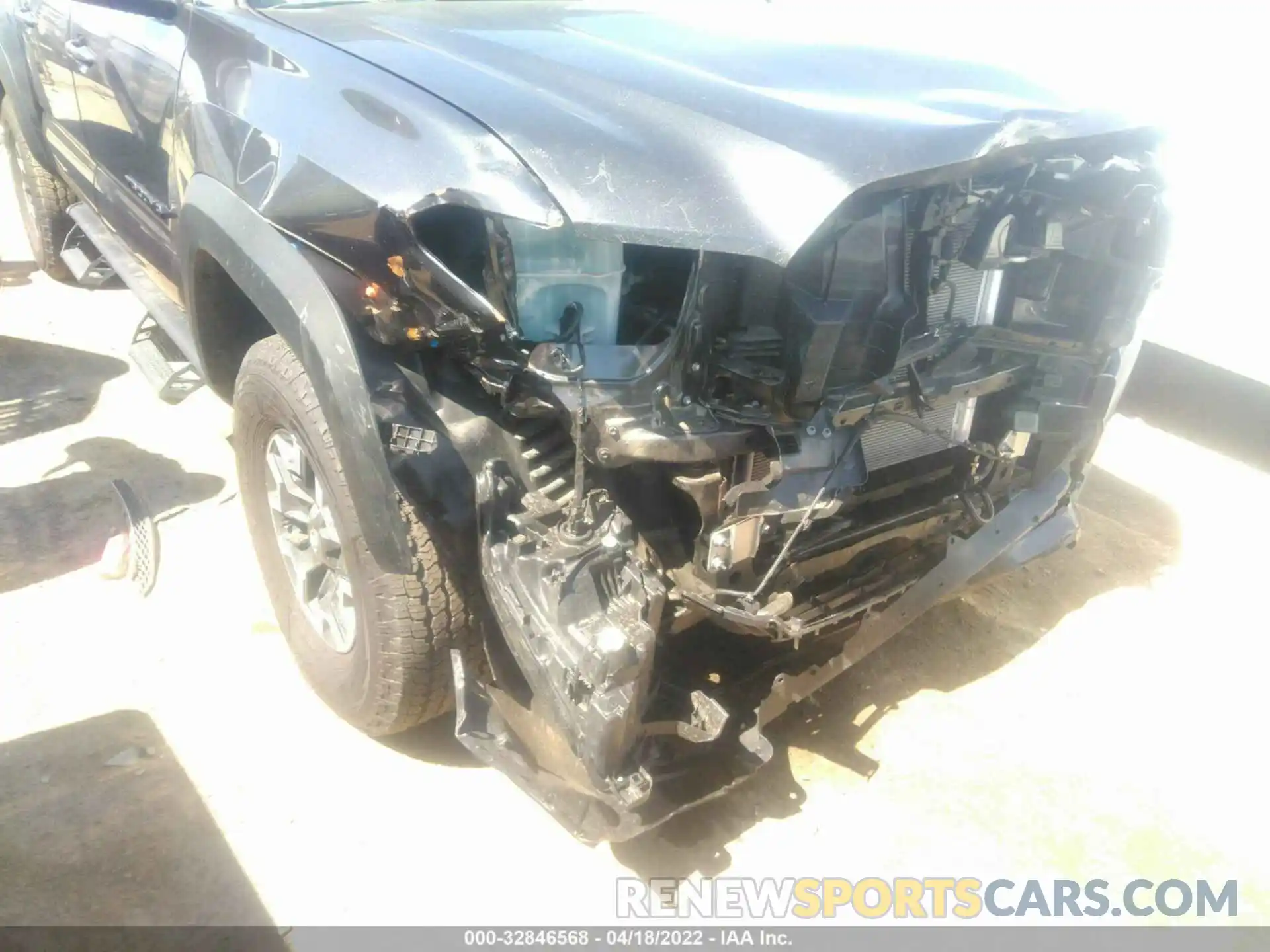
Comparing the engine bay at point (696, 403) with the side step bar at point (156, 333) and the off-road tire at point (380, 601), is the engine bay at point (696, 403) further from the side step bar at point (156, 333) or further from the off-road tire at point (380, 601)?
the side step bar at point (156, 333)

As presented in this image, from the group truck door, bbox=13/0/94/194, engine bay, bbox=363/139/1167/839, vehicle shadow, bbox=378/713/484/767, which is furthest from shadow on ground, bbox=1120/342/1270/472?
truck door, bbox=13/0/94/194

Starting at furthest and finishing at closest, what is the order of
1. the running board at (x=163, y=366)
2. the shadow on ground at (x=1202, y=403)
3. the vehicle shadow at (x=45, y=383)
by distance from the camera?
the shadow on ground at (x=1202, y=403) < the vehicle shadow at (x=45, y=383) < the running board at (x=163, y=366)

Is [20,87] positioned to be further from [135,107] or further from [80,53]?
[135,107]

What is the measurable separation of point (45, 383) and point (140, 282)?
3.97 feet

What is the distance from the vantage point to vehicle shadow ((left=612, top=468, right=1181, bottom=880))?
2.23 metres

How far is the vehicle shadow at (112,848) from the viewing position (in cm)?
195

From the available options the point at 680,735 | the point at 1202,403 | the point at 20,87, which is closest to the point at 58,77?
the point at 20,87

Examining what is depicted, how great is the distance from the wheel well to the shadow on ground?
4.01 metres

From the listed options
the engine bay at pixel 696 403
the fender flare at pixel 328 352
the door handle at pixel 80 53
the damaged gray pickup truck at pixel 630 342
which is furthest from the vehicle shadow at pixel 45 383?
the engine bay at pixel 696 403

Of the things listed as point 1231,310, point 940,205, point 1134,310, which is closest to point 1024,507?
point 1134,310

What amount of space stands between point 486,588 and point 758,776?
98cm

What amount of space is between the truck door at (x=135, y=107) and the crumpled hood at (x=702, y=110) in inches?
14.2

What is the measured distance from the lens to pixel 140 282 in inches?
130

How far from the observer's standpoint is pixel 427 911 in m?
2.02
